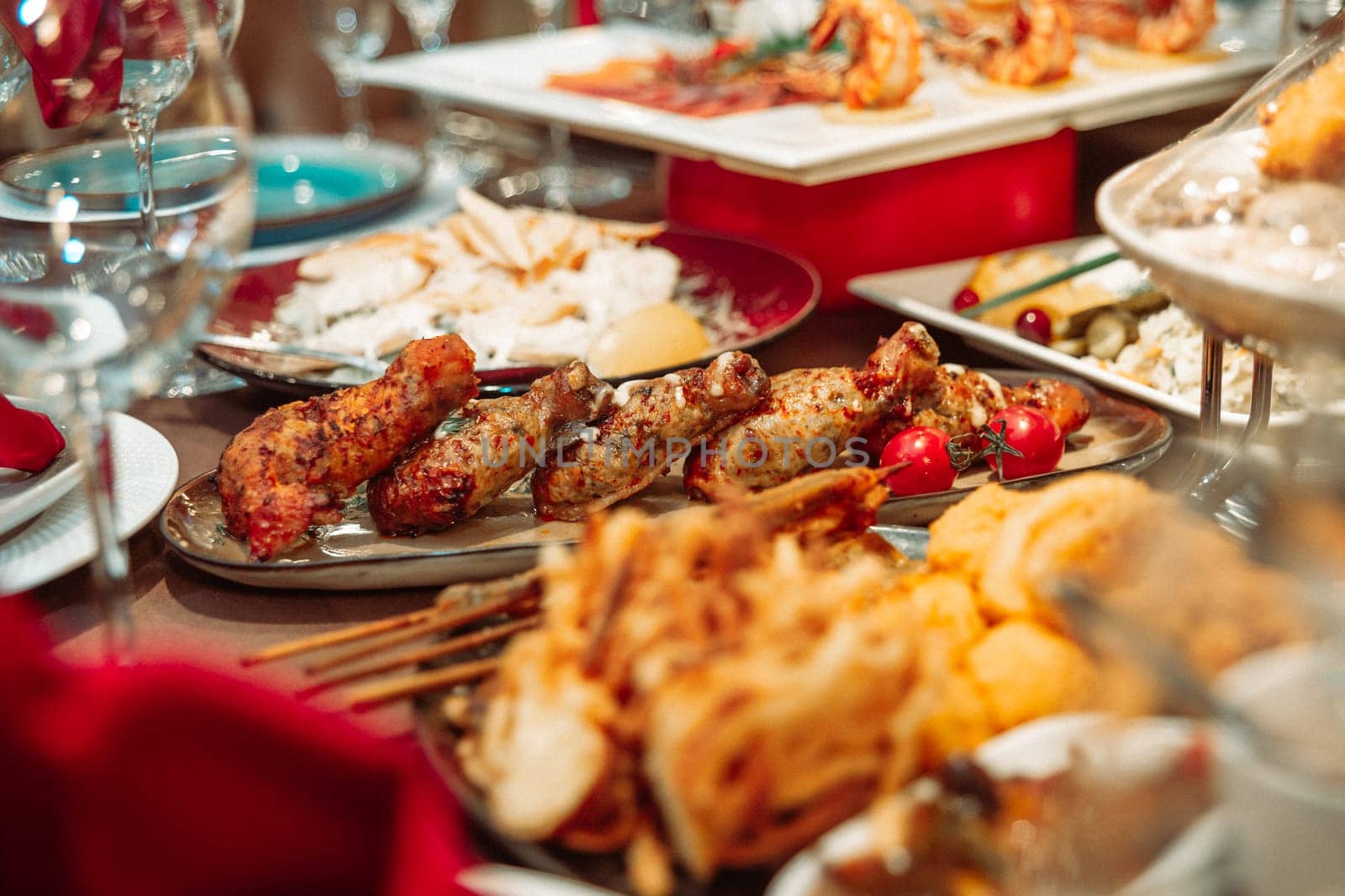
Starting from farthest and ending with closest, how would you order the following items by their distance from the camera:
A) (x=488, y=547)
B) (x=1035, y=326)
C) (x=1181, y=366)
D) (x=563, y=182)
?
(x=563, y=182), (x=1035, y=326), (x=1181, y=366), (x=488, y=547)

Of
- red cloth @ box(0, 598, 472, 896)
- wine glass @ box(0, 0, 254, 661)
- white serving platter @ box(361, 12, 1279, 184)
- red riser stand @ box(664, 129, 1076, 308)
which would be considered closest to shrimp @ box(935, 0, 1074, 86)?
white serving platter @ box(361, 12, 1279, 184)

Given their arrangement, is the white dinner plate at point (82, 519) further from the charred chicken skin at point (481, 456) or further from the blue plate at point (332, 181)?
the blue plate at point (332, 181)

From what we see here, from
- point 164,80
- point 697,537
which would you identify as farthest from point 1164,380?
point 164,80

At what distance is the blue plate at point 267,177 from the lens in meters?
0.96

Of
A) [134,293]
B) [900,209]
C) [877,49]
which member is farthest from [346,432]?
[877,49]

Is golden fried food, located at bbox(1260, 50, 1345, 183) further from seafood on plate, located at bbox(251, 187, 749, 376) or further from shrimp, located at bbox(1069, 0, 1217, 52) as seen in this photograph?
shrimp, located at bbox(1069, 0, 1217, 52)

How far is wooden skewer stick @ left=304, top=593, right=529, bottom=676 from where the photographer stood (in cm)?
89

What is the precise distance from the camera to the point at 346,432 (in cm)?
130

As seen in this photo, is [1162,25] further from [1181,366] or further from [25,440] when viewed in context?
[25,440]

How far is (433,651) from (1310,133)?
80cm

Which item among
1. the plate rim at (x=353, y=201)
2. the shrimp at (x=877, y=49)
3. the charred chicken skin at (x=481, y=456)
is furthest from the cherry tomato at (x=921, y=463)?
the plate rim at (x=353, y=201)

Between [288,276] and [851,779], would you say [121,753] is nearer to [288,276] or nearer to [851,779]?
[851,779]

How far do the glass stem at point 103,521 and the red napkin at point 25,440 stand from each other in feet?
1.39

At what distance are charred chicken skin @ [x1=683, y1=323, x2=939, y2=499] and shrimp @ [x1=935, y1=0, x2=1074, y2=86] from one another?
1.11 meters
